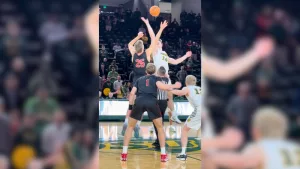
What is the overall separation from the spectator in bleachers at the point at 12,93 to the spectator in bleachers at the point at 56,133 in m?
0.23

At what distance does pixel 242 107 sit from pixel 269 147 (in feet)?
0.99

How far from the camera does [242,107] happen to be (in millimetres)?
2592

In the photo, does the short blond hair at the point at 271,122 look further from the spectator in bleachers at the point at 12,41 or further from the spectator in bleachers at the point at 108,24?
the spectator in bleachers at the point at 108,24

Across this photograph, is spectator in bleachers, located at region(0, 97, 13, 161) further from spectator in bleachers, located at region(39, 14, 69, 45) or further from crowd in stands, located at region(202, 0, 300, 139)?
crowd in stands, located at region(202, 0, 300, 139)

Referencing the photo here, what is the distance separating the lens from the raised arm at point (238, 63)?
2.55 meters

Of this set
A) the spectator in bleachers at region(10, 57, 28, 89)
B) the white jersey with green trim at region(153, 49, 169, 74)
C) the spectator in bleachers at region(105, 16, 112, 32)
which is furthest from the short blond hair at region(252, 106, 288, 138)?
the spectator in bleachers at region(105, 16, 112, 32)

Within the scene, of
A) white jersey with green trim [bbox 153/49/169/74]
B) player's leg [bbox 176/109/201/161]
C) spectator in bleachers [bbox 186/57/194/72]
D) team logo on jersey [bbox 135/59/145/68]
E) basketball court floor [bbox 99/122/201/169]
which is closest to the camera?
basketball court floor [bbox 99/122/201/169]

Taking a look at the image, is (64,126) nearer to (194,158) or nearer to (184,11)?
(194,158)

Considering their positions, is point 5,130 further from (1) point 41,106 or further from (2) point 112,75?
(2) point 112,75

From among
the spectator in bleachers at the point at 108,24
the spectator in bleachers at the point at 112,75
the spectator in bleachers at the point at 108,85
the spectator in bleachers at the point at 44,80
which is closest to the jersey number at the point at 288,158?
the spectator in bleachers at the point at 44,80

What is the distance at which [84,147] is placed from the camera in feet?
8.27

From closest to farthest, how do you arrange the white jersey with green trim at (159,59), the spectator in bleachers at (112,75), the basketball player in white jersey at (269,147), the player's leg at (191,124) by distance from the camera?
1. the basketball player in white jersey at (269,147)
2. the player's leg at (191,124)
3. the white jersey with green trim at (159,59)
4. the spectator in bleachers at (112,75)

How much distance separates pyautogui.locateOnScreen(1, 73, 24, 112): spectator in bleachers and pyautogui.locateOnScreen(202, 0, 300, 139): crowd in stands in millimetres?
1202

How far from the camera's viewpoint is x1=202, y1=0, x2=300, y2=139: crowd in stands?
2545mm
